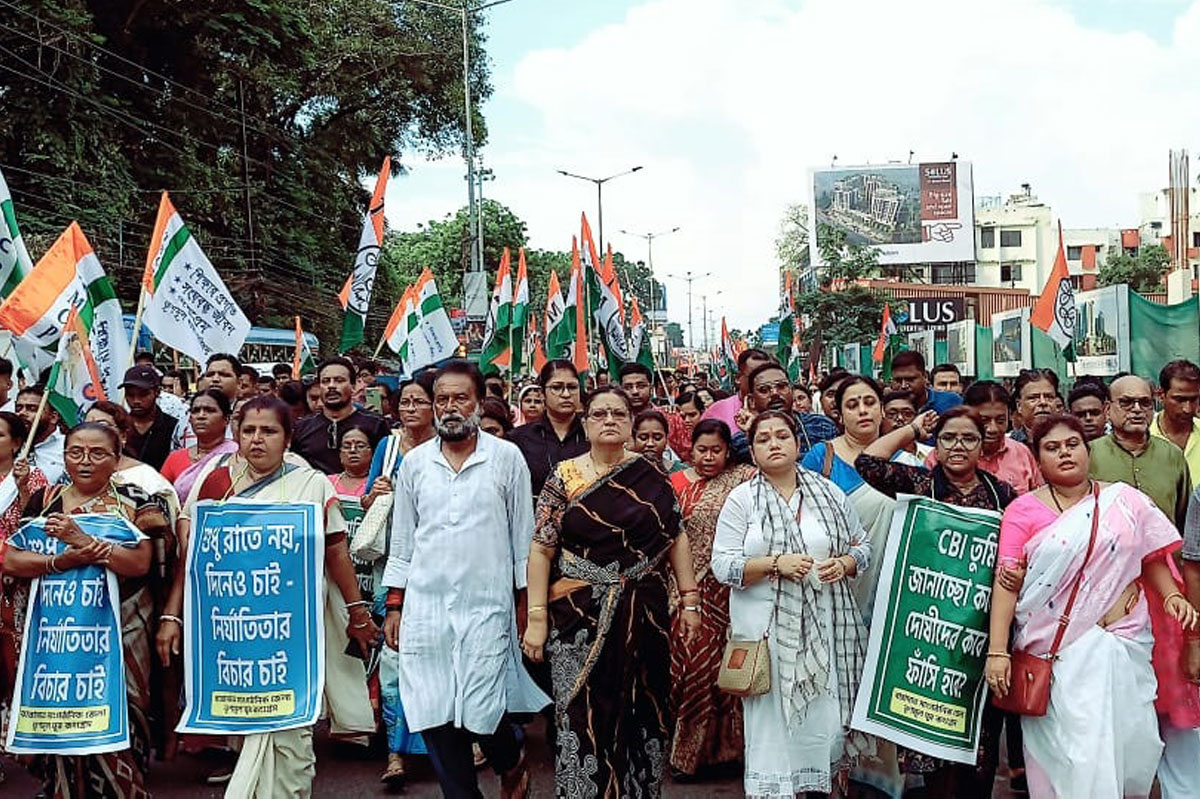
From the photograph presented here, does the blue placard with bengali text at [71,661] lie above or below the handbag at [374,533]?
below

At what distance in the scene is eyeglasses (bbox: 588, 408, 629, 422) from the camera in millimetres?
4270

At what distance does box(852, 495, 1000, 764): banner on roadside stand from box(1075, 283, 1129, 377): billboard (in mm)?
8328

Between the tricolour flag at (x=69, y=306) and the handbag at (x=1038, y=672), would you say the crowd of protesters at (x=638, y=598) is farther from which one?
the tricolour flag at (x=69, y=306)

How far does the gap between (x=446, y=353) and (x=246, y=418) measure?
17.1ft

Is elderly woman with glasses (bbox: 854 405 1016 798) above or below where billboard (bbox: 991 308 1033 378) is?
below

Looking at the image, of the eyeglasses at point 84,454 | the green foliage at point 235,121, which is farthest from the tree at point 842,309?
the eyeglasses at point 84,454

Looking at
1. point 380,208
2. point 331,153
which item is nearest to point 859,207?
point 331,153

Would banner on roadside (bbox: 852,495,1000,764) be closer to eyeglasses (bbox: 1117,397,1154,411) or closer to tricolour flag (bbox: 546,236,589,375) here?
eyeglasses (bbox: 1117,397,1154,411)

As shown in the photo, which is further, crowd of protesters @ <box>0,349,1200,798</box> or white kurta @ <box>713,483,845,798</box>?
white kurta @ <box>713,483,845,798</box>

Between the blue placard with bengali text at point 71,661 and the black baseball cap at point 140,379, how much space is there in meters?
2.63

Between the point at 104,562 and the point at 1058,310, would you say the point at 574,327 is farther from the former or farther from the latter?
the point at 104,562

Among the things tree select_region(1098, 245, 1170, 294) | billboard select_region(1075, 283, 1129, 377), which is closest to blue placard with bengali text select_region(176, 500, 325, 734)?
billboard select_region(1075, 283, 1129, 377)

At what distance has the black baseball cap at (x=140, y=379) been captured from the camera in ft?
21.9

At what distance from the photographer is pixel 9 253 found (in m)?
7.11
